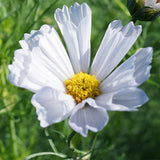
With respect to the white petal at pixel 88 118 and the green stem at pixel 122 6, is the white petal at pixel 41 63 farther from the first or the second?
the green stem at pixel 122 6

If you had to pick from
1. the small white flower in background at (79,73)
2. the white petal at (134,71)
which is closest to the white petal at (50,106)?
the small white flower in background at (79,73)

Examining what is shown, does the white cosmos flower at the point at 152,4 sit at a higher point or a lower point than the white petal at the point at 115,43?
higher

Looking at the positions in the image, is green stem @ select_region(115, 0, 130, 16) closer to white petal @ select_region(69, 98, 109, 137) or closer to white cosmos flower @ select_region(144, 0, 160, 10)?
white cosmos flower @ select_region(144, 0, 160, 10)

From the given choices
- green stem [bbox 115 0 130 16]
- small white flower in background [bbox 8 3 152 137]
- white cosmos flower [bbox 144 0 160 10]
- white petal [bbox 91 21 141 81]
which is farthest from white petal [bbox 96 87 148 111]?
green stem [bbox 115 0 130 16]

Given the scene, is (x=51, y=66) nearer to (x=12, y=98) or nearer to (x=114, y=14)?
(x=12, y=98)

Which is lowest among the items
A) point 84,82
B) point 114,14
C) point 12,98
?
point 114,14

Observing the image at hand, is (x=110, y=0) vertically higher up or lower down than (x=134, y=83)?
lower down

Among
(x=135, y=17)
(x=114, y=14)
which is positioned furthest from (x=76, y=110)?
(x=114, y=14)

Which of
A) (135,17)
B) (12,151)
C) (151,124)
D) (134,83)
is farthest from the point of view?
(151,124)
